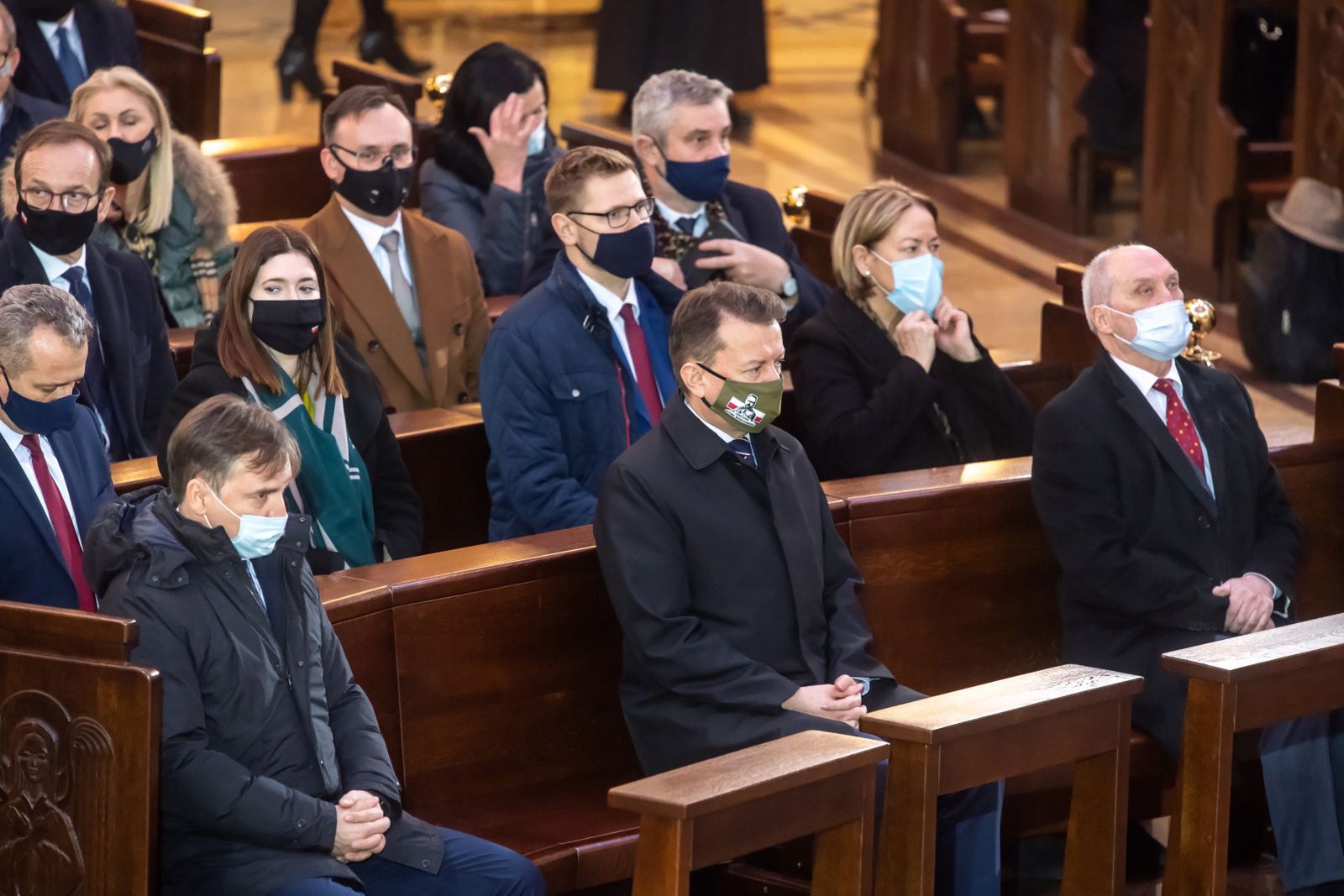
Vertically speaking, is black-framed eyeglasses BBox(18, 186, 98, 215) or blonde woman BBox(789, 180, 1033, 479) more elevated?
black-framed eyeglasses BBox(18, 186, 98, 215)

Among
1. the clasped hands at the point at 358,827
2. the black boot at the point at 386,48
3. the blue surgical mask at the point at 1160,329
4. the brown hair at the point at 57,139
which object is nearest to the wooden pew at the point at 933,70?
the black boot at the point at 386,48

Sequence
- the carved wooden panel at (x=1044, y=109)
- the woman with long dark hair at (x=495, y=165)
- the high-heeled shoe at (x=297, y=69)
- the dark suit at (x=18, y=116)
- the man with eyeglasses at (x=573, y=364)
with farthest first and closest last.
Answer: the high-heeled shoe at (x=297, y=69) < the carved wooden panel at (x=1044, y=109) < the dark suit at (x=18, y=116) < the woman with long dark hair at (x=495, y=165) < the man with eyeglasses at (x=573, y=364)

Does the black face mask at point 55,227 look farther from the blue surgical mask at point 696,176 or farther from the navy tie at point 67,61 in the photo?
the navy tie at point 67,61

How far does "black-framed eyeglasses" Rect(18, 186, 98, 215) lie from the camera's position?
3.95 metres

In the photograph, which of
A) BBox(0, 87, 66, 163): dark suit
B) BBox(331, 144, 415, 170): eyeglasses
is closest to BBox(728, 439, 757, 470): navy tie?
BBox(331, 144, 415, 170): eyeglasses

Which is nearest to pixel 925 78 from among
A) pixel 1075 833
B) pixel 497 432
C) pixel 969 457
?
pixel 969 457

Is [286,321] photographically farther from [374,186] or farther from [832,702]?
[832,702]

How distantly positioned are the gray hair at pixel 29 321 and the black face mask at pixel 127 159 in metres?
1.53

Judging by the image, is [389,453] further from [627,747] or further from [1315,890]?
[1315,890]

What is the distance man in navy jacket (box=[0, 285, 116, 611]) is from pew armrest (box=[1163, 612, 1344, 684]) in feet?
5.89

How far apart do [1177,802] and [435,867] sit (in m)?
1.25

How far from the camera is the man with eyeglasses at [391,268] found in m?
4.46

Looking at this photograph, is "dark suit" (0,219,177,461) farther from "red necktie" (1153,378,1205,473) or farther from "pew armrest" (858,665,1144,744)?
"red necktie" (1153,378,1205,473)

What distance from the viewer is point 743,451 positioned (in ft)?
11.3
